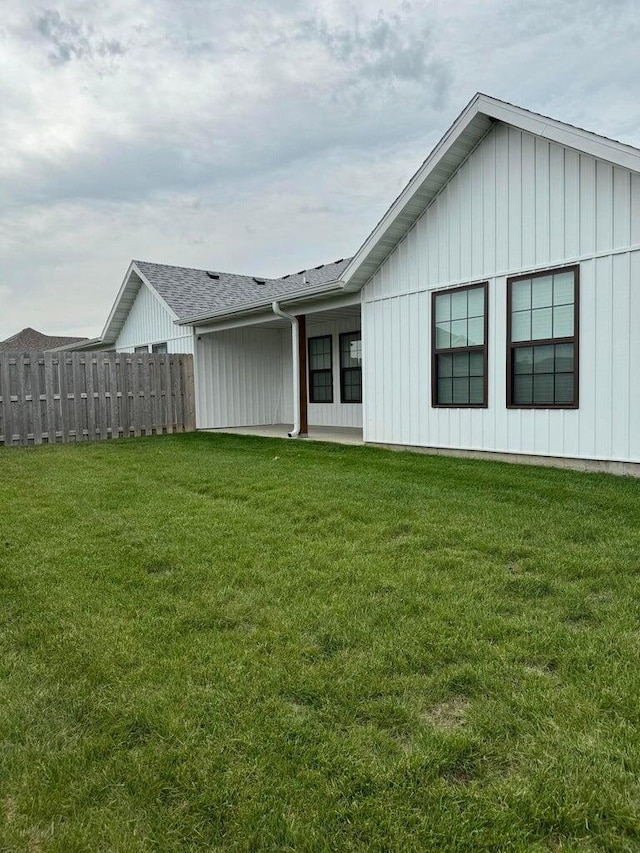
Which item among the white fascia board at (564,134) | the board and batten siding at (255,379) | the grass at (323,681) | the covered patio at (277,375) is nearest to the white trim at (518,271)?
the white fascia board at (564,134)

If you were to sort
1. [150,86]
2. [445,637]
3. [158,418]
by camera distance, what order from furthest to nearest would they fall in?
1. [158,418]
2. [150,86]
3. [445,637]

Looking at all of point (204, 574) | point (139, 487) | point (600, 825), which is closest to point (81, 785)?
point (600, 825)

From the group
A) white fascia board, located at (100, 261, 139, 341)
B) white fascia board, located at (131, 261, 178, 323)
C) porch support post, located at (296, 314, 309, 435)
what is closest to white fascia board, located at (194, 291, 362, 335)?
porch support post, located at (296, 314, 309, 435)

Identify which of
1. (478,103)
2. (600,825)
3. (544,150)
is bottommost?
(600,825)

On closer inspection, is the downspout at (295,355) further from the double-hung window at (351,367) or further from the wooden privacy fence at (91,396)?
the wooden privacy fence at (91,396)

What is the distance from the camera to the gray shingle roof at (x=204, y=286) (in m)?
14.9

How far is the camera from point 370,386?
10.2m

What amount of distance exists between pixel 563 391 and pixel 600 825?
6.36m

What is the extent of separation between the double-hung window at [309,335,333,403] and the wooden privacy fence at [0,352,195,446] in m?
2.89

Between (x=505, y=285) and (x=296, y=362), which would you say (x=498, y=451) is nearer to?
(x=505, y=285)

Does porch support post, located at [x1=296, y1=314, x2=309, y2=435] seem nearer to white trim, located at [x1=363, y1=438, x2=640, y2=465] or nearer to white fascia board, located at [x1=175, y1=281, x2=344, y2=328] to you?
white fascia board, located at [x1=175, y1=281, x2=344, y2=328]

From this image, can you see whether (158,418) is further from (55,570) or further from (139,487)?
(55,570)

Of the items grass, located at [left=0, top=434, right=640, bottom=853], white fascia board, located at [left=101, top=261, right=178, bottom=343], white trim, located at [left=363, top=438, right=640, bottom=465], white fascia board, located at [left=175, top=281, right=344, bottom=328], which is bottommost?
grass, located at [left=0, top=434, right=640, bottom=853]

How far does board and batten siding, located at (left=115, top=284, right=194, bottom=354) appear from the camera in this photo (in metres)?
14.8
